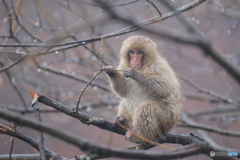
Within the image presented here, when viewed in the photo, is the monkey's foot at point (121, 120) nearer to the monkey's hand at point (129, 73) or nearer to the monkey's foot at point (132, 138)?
the monkey's foot at point (132, 138)

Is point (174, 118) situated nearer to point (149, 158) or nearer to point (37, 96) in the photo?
point (37, 96)

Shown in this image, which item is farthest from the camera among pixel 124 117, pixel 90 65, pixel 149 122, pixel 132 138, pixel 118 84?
pixel 90 65

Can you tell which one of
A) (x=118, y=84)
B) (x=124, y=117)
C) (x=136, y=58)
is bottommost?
(x=124, y=117)

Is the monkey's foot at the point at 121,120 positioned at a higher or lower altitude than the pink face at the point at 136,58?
lower

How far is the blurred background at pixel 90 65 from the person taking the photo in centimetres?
679

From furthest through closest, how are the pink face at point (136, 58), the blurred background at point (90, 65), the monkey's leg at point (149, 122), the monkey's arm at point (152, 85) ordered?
the blurred background at point (90, 65) < the pink face at point (136, 58) < the monkey's arm at point (152, 85) < the monkey's leg at point (149, 122)

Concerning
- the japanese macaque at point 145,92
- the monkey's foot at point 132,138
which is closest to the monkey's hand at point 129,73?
the japanese macaque at point 145,92

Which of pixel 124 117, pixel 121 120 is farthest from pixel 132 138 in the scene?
pixel 124 117

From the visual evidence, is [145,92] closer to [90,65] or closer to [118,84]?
[118,84]

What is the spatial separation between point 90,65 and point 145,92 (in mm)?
2142

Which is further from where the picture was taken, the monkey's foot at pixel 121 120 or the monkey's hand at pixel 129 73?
the monkey's foot at pixel 121 120

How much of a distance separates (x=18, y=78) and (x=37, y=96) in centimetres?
420

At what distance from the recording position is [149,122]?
481 centimetres

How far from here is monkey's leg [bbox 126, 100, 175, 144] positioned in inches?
189
